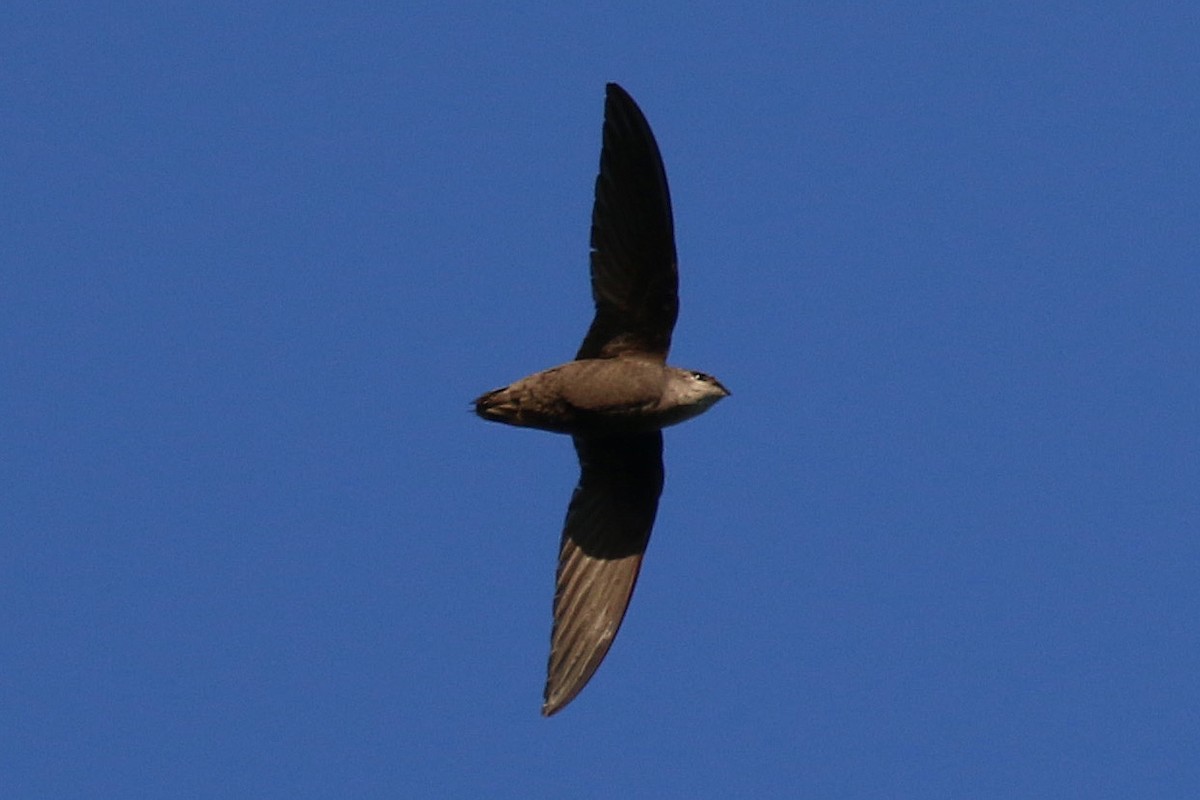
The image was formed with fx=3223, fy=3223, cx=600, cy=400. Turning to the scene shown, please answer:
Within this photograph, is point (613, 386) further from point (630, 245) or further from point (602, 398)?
point (630, 245)

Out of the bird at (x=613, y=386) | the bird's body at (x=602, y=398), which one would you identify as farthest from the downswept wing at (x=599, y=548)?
the bird's body at (x=602, y=398)

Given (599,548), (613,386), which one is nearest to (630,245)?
(613,386)

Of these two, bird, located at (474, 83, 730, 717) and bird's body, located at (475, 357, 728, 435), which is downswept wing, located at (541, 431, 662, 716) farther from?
bird's body, located at (475, 357, 728, 435)

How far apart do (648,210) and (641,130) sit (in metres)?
0.47

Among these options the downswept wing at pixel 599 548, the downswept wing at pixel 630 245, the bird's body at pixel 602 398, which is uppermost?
the downswept wing at pixel 630 245

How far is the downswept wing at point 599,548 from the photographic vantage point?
18953 mm

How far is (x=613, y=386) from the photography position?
18875mm

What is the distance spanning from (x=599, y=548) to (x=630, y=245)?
182 cm

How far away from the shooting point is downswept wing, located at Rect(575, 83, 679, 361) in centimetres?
1880

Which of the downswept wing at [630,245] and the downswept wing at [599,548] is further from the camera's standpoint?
the downswept wing at [599,548]

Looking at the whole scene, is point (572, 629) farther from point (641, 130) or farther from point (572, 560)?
point (641, 130)

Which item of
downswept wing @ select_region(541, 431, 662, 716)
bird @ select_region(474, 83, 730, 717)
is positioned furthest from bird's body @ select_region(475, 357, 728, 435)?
downswept wing @ select_region(541, 431, 662, 716)

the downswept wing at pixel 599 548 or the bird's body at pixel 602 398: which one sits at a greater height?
the bird's body at pixel 602 398

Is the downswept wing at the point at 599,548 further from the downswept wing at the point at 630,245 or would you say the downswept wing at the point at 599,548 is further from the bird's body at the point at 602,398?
the downswept wing at the point at 630,245
